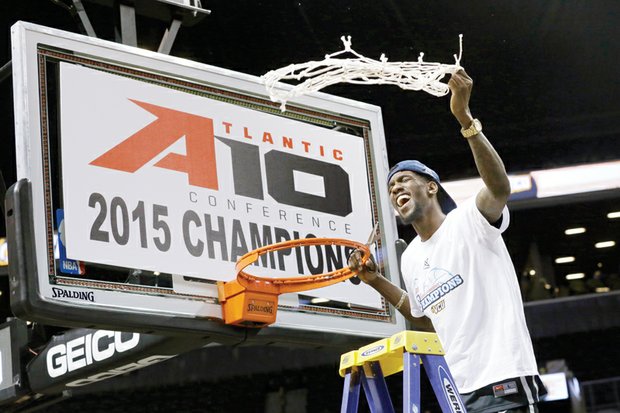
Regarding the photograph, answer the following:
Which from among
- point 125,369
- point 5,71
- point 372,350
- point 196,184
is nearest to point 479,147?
point 372,350

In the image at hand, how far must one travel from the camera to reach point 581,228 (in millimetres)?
11141

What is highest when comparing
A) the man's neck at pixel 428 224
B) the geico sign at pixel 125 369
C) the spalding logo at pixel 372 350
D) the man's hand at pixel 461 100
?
the man's hand at pixel 461 100

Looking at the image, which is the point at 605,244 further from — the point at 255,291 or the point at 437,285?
the point at 437,285

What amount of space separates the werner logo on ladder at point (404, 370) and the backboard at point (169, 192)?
794 millimetres

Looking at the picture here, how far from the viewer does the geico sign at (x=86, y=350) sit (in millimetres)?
4016

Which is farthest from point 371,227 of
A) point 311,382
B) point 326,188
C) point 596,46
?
point 311,382

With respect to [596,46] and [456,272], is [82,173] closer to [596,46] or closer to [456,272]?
[456,272]

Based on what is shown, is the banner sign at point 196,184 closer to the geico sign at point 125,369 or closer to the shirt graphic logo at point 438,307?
the geico sign at point 125,369

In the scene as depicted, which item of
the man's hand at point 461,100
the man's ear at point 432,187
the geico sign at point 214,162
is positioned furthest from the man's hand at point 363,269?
the man's hand at point 461,100

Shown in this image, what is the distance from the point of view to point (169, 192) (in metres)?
→ 3.72

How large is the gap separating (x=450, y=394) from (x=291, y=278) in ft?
3.97

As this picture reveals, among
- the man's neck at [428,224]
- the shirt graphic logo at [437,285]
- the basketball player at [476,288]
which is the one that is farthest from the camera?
the man's neck at [428,224]

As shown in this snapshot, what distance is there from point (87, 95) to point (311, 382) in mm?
7591

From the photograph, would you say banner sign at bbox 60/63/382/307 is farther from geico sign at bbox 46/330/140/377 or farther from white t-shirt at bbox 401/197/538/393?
white t-shirt at bbox 401/197/538/393
